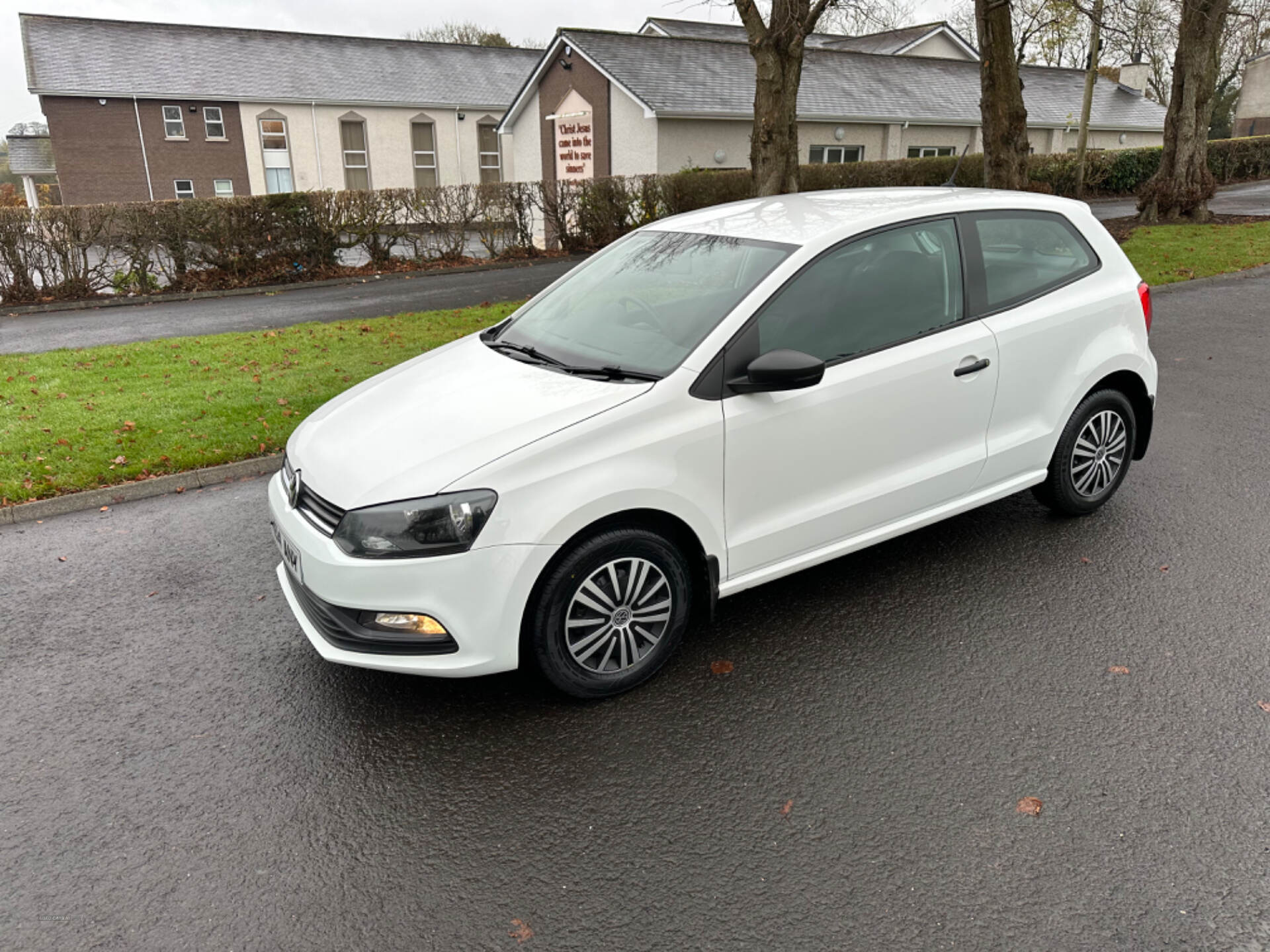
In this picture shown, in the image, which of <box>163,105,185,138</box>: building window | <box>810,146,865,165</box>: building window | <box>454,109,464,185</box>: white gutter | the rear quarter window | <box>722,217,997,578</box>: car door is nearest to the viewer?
<box>722,217,997,578</box>: car door

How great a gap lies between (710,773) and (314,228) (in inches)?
701

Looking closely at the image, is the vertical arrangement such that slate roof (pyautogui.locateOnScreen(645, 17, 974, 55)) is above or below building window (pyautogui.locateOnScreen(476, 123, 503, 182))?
above

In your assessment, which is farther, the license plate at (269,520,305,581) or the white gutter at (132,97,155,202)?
the white gutter at (132,97,155,202)

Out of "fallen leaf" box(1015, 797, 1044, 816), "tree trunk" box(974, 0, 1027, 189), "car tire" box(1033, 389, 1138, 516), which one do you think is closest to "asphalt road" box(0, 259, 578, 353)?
"tree trunk" box(974, 0, 1027, 189)

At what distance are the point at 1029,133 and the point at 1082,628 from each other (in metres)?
36.3

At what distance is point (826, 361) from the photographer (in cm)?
399

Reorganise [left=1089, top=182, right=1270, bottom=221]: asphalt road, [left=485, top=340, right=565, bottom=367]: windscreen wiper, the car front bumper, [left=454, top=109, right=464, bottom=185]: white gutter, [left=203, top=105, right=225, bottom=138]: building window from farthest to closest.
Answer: [left=454, top=109, right=464, bottom=185]: white gutter < [left=203, top=105, right=225, bottom=138]: building window < [left=1089, top=182, right=1270, bottom=221]: asphalt road < [left=485, top=340, right=565, bottom=367]: windscreen wiper < the car front bumper

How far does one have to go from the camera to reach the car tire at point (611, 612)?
346 cm

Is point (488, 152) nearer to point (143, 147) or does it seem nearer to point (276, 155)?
point (276, 155)

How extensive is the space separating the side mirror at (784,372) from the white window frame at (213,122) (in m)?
38.8

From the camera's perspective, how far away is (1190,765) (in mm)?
3211

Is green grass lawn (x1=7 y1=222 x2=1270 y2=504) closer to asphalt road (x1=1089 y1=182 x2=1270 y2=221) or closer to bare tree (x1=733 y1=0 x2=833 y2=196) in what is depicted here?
bare tree (x1=733 y1=0 x2=833 y2=196)

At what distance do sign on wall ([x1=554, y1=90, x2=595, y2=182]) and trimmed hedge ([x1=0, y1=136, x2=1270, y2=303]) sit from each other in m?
7.16

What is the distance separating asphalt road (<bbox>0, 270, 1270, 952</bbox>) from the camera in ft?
8.80
